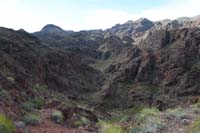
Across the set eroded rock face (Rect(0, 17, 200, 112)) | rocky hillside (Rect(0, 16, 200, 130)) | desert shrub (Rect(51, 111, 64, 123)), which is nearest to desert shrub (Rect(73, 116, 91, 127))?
desert shrub (Rect(51, 111, 64, 123))

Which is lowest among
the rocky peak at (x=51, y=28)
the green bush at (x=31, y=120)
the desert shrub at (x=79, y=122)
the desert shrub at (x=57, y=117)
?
the rocky peak at (x=51, y=28)

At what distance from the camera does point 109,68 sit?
337 ft

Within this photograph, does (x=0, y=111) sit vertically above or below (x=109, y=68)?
above

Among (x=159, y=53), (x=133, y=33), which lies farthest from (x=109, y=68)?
(x=133, y=33)

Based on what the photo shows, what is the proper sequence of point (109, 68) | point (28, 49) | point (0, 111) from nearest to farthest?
point (0, 111) → point (28, 49) → point (109, 68)

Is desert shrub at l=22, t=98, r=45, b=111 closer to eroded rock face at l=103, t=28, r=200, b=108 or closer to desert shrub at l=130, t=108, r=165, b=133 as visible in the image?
desert shrub at l=130, t=108, r=165, b=133

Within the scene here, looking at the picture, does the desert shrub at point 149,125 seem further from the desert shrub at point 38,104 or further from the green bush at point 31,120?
the desert shrub at point 38,104

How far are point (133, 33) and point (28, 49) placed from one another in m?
115

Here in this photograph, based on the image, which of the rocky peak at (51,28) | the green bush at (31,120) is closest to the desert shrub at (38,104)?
the green bush at (31,120)

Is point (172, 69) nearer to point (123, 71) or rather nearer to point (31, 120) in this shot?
point (123, 71)

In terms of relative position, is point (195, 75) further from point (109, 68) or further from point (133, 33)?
point (133, 33)

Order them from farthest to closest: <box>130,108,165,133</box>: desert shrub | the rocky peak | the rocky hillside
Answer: the rocky peak → the rocky hillside → <box>130,108,165,133</box>: desert shrub

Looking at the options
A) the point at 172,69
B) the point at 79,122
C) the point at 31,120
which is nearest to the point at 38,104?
the point at 79,122

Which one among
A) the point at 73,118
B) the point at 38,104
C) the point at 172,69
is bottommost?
the point at 172,69
